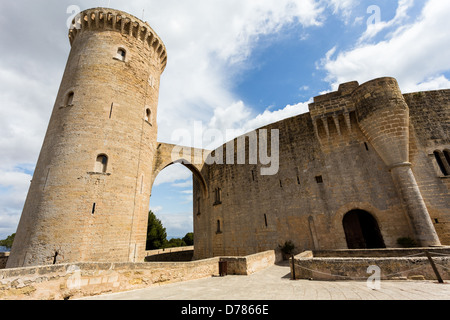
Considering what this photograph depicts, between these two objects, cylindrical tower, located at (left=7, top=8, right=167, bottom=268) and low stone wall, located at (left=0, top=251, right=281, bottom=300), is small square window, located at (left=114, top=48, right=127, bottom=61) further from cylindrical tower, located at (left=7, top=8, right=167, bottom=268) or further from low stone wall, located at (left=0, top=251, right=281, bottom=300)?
low stone wall, located at (left=0, top=251, right=281, bottom=300)

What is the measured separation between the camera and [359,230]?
41.1 feet

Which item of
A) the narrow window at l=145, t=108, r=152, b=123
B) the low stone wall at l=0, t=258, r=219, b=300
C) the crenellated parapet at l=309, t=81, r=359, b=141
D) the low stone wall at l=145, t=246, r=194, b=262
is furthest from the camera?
the low stone wall at l=145, t=246, r=194, b=262

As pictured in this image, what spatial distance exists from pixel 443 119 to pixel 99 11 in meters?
20.1

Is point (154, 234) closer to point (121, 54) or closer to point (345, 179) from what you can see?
point (121, 54)

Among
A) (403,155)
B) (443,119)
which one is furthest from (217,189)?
(443,119)

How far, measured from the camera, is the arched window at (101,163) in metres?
9.49

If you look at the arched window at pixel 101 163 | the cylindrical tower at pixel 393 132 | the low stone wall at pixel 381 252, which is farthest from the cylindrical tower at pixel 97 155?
the cylindrical tower at pixel 393 132

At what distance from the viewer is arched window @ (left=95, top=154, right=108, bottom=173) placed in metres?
9.49

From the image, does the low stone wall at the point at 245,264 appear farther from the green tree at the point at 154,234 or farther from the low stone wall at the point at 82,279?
the green tree at the point at 154,234

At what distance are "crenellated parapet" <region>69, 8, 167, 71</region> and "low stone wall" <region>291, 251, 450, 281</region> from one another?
15626 millimetres

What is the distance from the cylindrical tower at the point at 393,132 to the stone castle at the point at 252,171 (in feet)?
0.16

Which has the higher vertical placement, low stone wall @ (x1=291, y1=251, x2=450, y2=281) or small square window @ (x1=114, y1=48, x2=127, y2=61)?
small square window @ (x1=114, y1=48, x2=127, y2=61)

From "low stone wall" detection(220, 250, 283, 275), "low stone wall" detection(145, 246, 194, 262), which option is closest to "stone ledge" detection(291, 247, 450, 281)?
"low stone wall" detection(220, 250, 283, 275)

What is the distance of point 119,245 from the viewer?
888cm
